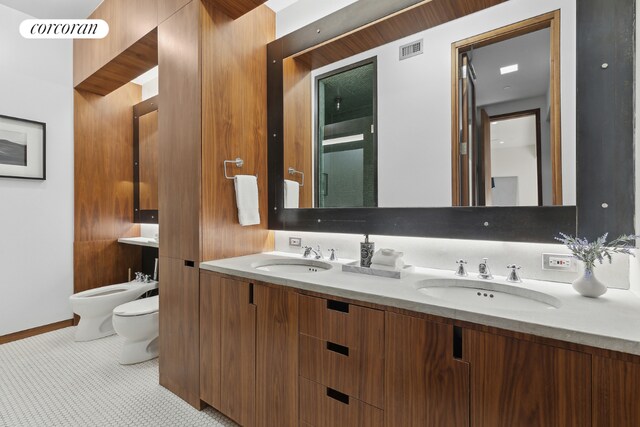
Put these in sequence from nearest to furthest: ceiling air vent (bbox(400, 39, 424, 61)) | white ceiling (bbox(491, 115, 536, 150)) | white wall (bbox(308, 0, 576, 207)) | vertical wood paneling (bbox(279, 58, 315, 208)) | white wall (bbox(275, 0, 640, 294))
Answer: white wall (bbox(275, 0, 640, 294))
white ceiling (bbox(491, 115, 536, 150))
white wall (bbox(308, 0, 576, 207))
ceiling air vent (bbox(400, 39, 424, 61))
vertical wood paneling (bbox(279, 58, 315, 208))

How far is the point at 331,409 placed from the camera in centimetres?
122

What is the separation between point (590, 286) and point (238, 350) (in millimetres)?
1510

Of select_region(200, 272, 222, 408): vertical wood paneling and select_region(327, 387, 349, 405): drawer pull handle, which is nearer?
select_region(327, 387, 349, 405): drawer pull handle

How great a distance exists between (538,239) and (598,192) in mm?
265

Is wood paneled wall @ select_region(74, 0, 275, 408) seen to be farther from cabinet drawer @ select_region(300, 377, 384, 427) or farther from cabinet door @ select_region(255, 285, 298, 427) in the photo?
cabinet drawer @ select_region(300, 377, 384, 427)

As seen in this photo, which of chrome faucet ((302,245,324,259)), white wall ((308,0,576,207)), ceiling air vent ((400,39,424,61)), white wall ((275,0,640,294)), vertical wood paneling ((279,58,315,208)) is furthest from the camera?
vertical wood paneling ((279,58,315,208))

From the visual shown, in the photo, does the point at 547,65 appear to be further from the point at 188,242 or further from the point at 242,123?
the point at 188,242

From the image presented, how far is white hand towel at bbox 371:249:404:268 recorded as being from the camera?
1.40 metres

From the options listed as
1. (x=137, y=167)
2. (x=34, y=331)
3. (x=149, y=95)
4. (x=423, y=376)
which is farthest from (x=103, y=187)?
(x=423, y=376)

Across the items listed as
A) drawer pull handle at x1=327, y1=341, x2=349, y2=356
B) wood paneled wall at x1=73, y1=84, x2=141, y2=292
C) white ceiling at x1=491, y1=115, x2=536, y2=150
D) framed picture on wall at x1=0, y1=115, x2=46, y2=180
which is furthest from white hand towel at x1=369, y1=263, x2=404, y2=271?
framed picture on wall at x1=0, y1=115, x2=46, y2=180

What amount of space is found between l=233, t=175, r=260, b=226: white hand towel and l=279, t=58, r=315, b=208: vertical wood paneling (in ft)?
0.84

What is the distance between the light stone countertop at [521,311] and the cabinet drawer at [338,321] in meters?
0.05

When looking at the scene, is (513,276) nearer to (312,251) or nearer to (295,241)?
(312,251)

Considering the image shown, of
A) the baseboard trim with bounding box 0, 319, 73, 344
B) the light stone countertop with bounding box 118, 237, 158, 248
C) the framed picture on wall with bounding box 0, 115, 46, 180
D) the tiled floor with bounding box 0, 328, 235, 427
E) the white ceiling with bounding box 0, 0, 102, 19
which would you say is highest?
the white ceiling with bounding box 0, 0, 102, 19
